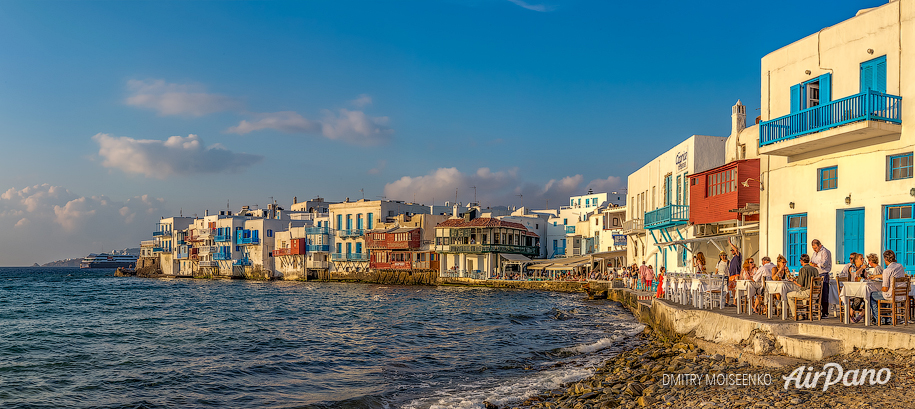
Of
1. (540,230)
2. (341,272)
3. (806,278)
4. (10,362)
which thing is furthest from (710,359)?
(341,272)

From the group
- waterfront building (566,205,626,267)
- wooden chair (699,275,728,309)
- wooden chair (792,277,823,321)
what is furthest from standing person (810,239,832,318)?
waterfront building (566,205,626,267)

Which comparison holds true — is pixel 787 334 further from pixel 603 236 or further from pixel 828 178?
pixel 603 236

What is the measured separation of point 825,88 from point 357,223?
59551 mm

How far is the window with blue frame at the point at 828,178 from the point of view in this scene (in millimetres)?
15070

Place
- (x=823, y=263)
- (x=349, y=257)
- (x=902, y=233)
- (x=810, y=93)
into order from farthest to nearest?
1. (x=349, y=257)
2. (x=810, y=93)
3. (x=902, y=233)
4. (x=823, y=263)

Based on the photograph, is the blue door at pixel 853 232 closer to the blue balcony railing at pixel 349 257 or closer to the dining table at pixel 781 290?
the dining table at pixel 781 290

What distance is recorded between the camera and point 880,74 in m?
14.1

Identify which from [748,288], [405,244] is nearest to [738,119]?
[748,288]

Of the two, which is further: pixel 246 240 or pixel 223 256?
pixel 223 256

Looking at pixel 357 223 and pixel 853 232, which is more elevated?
pixel 357 223

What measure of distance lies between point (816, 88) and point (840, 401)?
11118 mm

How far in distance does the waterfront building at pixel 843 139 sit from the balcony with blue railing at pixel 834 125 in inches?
0.8

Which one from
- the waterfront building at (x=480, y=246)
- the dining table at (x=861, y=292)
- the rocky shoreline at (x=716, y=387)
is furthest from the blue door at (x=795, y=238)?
the waterfront building at (x=480, y=246)

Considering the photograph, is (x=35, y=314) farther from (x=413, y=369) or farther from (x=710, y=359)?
(x=710, y=359)
